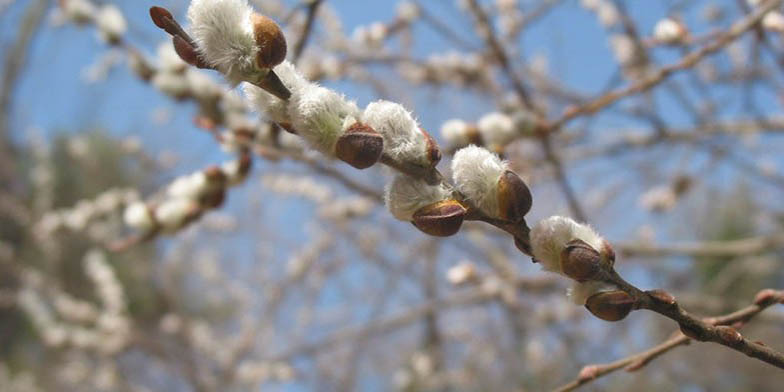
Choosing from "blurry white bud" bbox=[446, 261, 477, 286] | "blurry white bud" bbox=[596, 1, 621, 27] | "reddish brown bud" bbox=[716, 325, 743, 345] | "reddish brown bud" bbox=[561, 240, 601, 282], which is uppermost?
"blurry white bud" bbox=[596, 1, 621, 27]

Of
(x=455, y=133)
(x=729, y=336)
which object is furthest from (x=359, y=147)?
(x=455, y=133)

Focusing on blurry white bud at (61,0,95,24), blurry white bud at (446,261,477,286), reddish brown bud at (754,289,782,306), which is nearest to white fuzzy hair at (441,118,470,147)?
blurry white bud at (446,261,477,286)

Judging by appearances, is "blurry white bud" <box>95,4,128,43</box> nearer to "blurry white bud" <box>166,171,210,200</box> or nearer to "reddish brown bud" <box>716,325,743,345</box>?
"blurry white bud" <box>166,171,210,200</box>

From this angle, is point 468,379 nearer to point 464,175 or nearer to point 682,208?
point 682,208

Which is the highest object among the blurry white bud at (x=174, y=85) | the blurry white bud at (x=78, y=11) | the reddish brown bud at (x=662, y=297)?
the blurry white bud at (x=78, y=11)

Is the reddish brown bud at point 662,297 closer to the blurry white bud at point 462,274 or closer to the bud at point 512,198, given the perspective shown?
the bud at point 512,198

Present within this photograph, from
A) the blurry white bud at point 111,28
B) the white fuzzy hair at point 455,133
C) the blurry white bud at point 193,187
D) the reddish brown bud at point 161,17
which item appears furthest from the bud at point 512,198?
the blurry white bud at point 111,28

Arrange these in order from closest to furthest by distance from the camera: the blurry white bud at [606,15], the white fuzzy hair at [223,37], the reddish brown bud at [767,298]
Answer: the white fuzzy hair at [223,37] → the reddish brown bud at [767,298] → the blurry white bud at [606,15]
